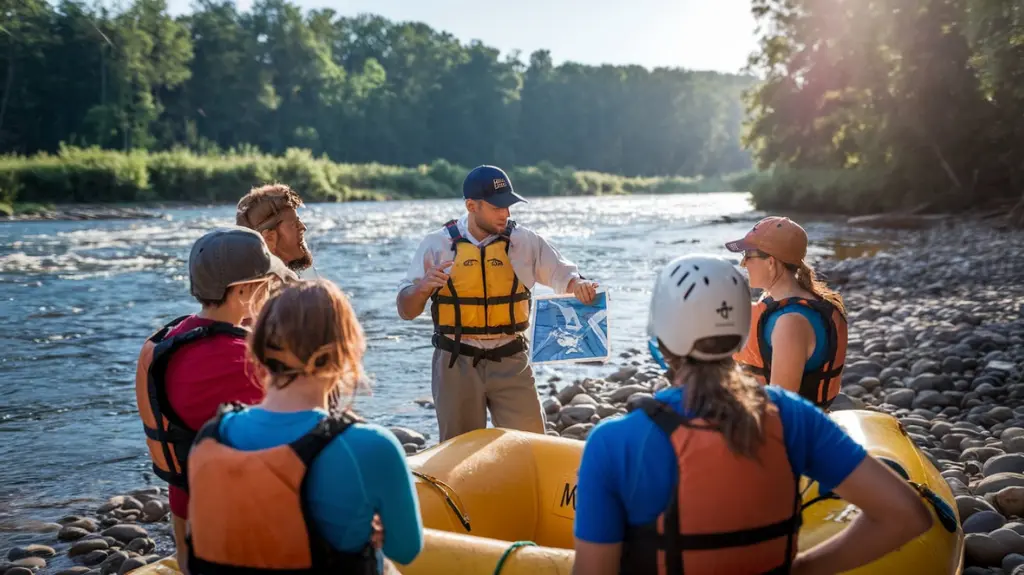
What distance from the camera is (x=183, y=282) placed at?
1552 cm

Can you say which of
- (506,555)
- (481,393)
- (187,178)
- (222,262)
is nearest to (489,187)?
(481,393)

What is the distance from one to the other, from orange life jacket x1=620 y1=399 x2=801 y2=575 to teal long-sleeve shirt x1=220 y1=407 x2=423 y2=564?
461 mm

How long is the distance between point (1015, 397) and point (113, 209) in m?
34.5

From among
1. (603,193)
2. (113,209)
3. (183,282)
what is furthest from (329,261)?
(603,193)

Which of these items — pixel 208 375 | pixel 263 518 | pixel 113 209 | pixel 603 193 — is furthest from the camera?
pixel 603 193

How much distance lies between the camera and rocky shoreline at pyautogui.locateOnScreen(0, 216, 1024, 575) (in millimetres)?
4328

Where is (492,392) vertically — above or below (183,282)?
above

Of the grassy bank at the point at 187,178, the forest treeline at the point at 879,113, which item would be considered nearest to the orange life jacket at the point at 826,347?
the forest treeline at the point at 879,113

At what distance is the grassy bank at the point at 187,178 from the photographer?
125 ft

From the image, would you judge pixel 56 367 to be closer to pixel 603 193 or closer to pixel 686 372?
pixel 686 372

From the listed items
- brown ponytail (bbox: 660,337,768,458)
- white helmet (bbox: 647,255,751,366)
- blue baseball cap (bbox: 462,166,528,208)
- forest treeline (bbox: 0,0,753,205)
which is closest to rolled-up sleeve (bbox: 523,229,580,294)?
blue baseball cap (bbox: 462,166,528,208)

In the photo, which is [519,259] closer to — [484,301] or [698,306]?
[484,301]

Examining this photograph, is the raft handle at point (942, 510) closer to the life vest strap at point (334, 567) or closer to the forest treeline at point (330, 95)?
the life vest strap at point (334, 567)

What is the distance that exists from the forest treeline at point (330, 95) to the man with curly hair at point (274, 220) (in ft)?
128
